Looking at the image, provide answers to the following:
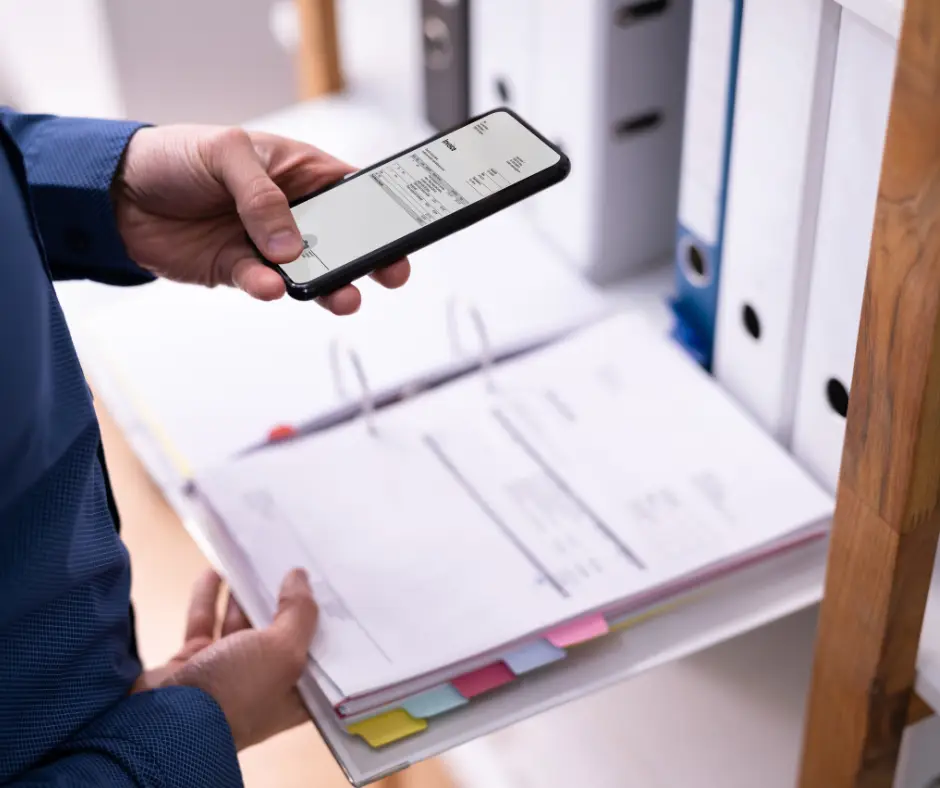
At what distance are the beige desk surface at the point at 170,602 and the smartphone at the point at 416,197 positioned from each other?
0.30 metres

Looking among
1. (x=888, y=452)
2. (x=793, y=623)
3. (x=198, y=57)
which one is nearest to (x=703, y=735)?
(x=793, y=623)

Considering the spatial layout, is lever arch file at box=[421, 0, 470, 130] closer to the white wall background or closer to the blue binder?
the blue binder

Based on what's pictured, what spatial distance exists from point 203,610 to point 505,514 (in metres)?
0.19

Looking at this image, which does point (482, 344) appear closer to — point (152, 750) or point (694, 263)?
point (694, 263)

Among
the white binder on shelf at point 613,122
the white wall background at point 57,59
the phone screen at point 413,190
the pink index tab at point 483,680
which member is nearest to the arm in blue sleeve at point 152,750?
the pink index tab at point 483,680

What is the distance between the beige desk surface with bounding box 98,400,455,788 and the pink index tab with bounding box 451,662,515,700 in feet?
0.62

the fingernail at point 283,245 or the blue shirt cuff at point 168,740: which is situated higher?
the fingernail at point 283,245

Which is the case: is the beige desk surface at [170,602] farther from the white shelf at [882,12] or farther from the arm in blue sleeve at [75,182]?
the white shelf at [882,12]

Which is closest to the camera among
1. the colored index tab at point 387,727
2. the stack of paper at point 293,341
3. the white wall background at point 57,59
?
the colored index tab at point 387,727

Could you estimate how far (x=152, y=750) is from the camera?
64 cm

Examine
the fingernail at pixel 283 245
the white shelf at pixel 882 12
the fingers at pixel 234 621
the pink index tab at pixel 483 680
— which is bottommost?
the fingers at pixel 234 621

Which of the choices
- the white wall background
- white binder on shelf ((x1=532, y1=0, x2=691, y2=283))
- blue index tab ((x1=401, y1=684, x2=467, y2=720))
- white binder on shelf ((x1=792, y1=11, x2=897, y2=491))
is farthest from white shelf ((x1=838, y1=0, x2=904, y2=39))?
the white wall background

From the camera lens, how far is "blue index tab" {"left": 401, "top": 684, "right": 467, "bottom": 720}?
2.26 feet

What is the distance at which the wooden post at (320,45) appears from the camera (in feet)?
3.95
